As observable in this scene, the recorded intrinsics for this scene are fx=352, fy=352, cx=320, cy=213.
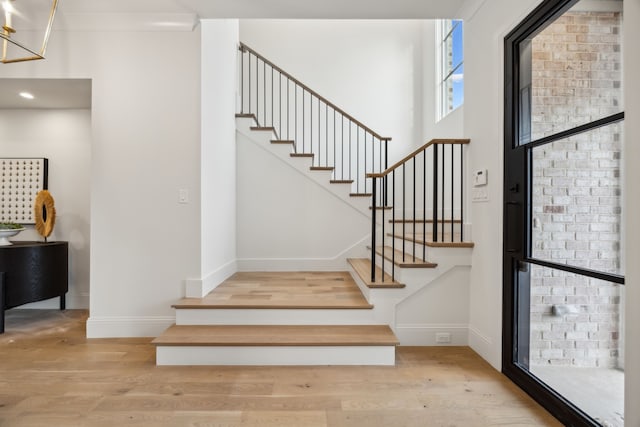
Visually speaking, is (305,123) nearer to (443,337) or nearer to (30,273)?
(443,337)

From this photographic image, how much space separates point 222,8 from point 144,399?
9.76 ft

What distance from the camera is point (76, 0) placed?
290 cm

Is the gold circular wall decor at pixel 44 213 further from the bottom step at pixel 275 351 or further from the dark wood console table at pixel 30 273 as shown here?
the bottom step at pixel 275 351

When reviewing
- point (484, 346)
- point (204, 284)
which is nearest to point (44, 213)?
point (204, 284)

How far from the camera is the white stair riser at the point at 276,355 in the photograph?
250cm

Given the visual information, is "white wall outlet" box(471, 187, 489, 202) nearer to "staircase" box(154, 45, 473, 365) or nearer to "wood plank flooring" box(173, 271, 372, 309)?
"staircase" box(154, 45, 473, 365)

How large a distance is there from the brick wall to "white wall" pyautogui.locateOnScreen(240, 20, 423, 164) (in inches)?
130

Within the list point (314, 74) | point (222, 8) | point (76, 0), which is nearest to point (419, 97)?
point (314, 74)

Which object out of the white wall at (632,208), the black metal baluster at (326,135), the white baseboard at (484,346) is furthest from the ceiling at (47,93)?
the white baseboard at (484,346)

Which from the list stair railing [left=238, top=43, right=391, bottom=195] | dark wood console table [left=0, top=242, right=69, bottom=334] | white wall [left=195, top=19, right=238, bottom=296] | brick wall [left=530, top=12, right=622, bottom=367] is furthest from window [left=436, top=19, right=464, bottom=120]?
dark wood console table [left=0, top=242, right=69, bottom=334]

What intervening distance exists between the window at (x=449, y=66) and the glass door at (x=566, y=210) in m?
2.40

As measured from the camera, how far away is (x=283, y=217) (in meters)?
4.45

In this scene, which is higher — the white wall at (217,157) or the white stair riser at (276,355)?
the white wall at (217,157)

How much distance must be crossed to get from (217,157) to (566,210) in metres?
2.96
